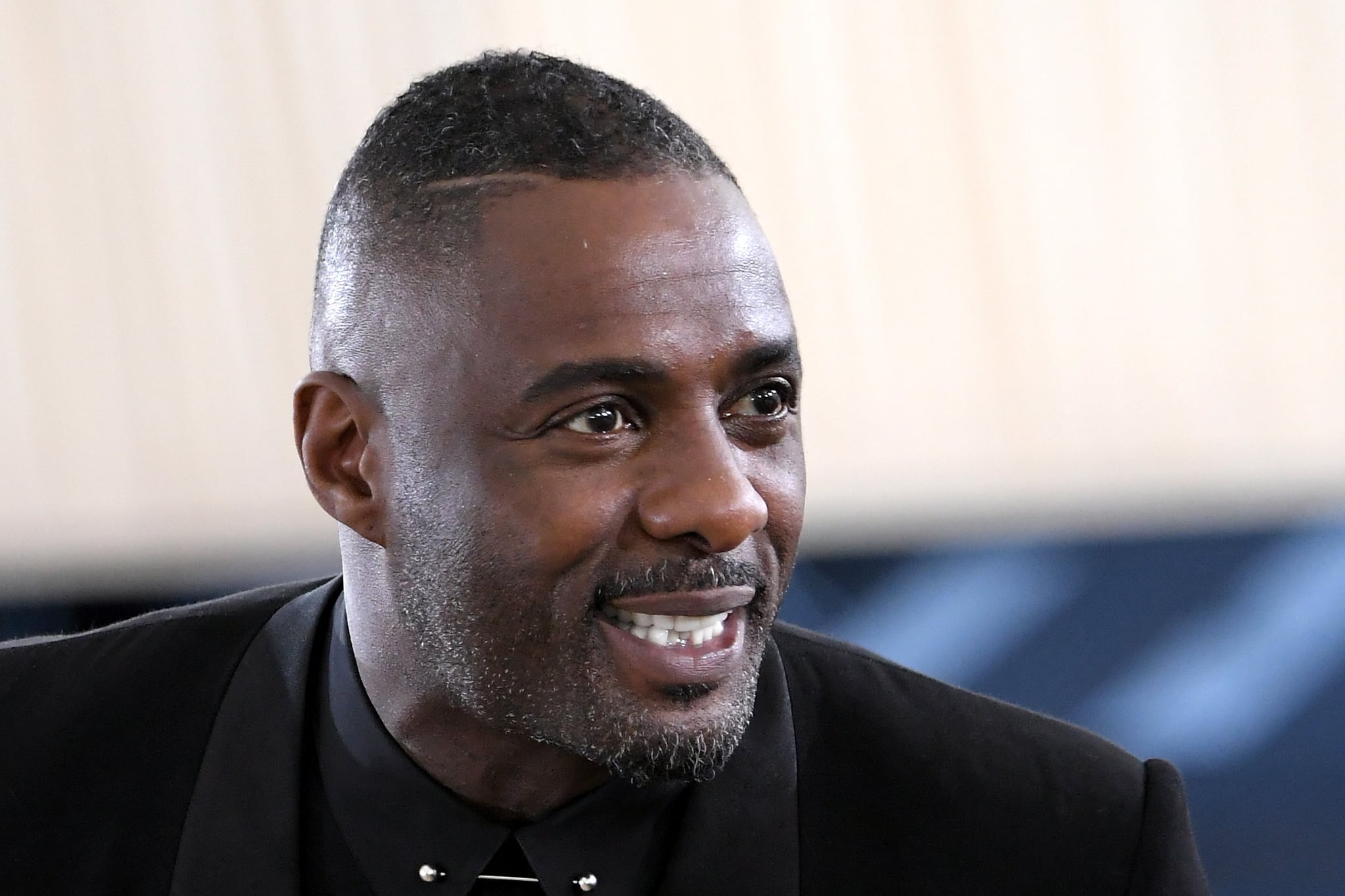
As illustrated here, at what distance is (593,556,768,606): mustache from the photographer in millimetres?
1463

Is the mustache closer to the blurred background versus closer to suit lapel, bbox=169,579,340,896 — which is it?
suit lapel, bbox=169,579,340,896

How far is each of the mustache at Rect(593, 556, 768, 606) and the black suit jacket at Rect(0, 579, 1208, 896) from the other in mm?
284

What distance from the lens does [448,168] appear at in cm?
157

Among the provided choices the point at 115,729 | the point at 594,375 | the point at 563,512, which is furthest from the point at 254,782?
the point at 594,375

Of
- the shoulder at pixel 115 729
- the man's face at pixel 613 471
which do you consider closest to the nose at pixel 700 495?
the man's face at pixel 613 471

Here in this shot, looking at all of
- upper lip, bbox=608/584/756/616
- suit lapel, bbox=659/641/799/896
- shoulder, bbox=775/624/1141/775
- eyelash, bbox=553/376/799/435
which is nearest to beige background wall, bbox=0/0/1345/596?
shoulder, bbox=775/624/1141/775

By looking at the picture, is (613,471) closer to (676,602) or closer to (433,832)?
(676,602)

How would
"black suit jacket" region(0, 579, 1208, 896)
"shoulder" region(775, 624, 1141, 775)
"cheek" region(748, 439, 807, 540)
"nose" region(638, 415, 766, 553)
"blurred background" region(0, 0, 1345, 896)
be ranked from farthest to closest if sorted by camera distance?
1. "blurred background" region(0, 0, 1345, 896)
2. "shoulder" region(775, 624, 1141, 775)
3. "black suit jacket" region(0, 579, 1208, 896)
4. "cheek" region(748, 439, 807, 540)
5. "nose" region(638, 415, 766, 553)

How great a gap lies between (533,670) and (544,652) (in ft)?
0.07

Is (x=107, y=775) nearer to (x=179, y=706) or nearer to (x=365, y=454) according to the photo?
(x=179, y=706)

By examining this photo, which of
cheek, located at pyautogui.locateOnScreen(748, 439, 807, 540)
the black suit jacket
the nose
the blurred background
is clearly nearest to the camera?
the nose

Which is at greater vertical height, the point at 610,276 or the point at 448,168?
the point at 448,168

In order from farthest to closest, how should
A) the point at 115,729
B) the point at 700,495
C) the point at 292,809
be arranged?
the point at 115,729
the point at 292,809
the point at 700,495

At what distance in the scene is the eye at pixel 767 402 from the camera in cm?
155
